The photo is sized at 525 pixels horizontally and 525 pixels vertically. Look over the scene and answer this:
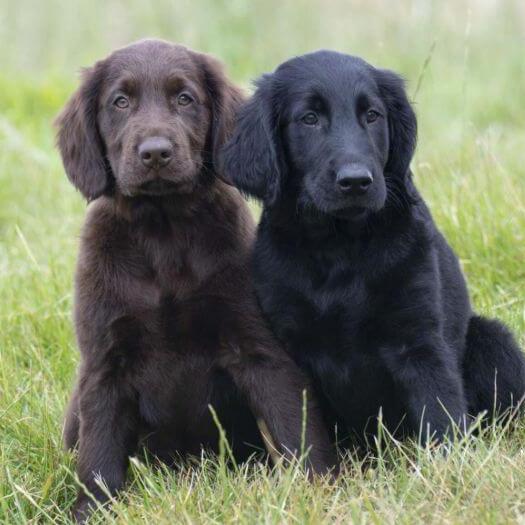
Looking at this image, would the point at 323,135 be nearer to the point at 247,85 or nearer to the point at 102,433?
the point at 102,433

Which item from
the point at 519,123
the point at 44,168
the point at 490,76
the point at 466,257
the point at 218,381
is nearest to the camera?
the point at 218,381

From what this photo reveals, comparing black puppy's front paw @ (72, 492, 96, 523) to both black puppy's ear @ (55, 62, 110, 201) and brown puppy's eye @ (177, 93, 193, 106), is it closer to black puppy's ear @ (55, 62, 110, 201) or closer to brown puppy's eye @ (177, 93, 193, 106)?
black puppy's ear @ (55, 62, 110, 201)

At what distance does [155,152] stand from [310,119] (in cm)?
46

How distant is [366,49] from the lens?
7.54 meters

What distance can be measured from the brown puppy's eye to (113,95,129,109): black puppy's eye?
0.52ft

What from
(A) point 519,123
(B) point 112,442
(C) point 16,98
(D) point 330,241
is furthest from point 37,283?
(A) point 519,123

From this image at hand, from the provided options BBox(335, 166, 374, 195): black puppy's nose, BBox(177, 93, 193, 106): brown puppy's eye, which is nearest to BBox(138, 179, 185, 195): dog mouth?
BBox(177, 93, 193, 106): brown puppy's eye

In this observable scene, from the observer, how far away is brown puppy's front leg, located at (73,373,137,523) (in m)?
3.02

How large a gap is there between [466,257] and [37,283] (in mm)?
1743

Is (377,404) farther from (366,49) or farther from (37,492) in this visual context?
(366,49)

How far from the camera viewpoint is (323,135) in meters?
2.97

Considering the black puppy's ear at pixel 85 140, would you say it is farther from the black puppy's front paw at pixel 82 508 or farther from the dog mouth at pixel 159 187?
the black puppy's front paw at pixel 82 508

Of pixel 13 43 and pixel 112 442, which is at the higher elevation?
pixel 13 43

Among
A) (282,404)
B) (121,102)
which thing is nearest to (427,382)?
(282,404)
